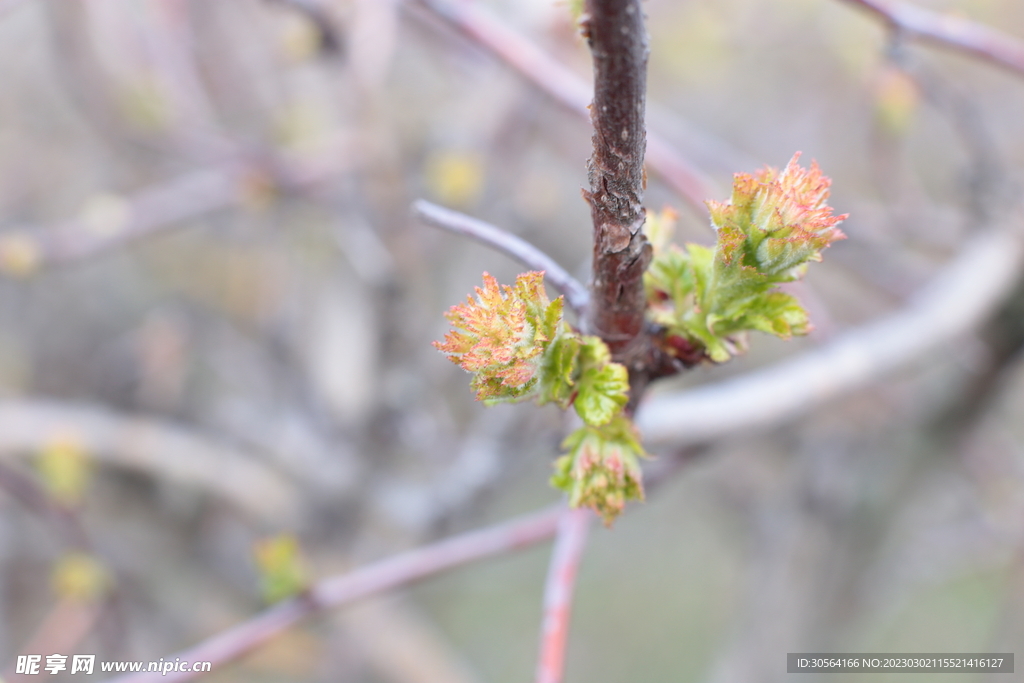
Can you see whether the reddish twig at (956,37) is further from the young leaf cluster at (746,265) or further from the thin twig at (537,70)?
the young leaf cluster at (746,265)

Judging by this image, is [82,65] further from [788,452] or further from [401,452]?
[788,452]

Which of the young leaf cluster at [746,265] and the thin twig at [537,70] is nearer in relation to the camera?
the young leaf cluster at [746,265]

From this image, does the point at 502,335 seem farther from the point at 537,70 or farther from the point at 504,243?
the point at 537,70

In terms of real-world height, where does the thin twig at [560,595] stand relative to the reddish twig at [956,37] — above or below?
below

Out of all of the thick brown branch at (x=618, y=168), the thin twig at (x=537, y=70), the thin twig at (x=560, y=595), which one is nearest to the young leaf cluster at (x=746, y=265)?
the thick brown branch at (x=618, y=168)

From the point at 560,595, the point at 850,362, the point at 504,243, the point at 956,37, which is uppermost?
the point at 956,37

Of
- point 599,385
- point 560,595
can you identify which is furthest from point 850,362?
point 599,385

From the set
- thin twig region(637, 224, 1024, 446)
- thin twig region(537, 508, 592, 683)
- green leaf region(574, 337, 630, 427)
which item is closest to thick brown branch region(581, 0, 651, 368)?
green leaf region(574, 337, 630, 427)
